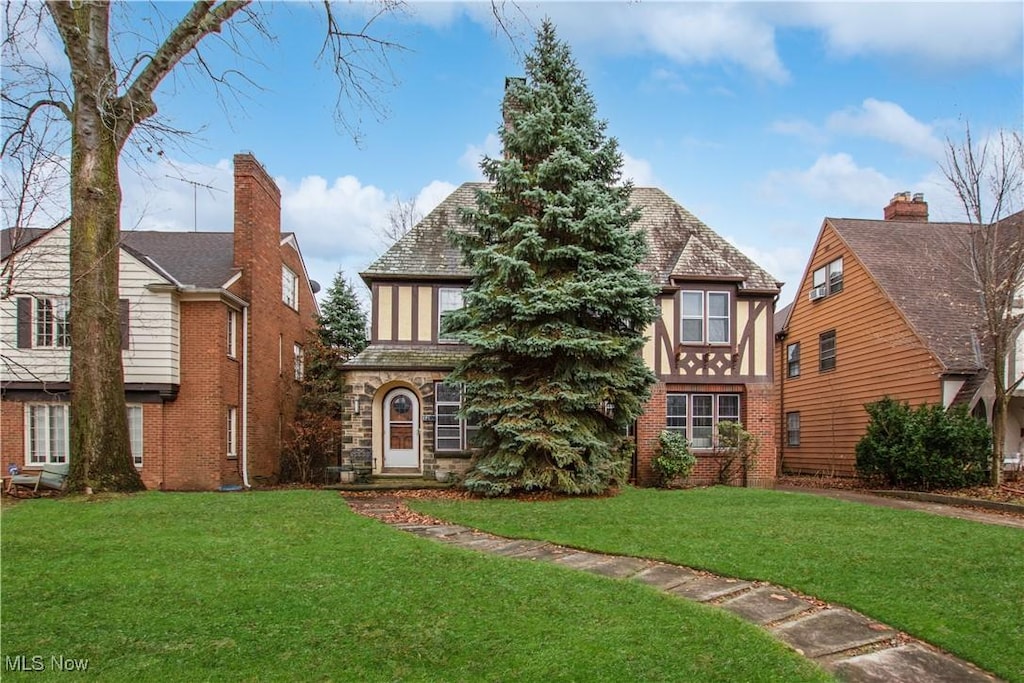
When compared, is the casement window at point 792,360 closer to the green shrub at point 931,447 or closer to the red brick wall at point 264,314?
the green shrub at point 931,447

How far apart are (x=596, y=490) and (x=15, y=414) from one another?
12.8 m

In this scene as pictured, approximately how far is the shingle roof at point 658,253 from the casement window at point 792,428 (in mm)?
7370

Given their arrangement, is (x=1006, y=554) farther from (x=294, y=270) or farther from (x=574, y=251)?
(x=294, y=270)

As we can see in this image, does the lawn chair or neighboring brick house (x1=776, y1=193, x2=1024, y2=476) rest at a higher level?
neighboring brick house (x1=776, y1=193, x2=1024, y2=476)

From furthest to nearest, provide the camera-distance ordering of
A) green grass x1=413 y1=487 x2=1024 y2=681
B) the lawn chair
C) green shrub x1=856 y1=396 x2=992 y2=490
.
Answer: green shrub x1=856 y1=396 x2=992 y2=490 < the lawn chair < green grass x1=413 y1=487 x2=1024 y2=681

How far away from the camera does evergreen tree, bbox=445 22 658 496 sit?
12.0 m

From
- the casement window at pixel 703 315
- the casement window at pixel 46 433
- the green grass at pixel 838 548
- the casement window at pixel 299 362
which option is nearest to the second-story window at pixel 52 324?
the casement window at pixel 46 433

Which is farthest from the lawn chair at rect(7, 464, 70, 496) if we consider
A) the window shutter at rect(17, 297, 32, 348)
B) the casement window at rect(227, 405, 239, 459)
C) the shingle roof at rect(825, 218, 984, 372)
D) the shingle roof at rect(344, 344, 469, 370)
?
the shingle roof at rect(825, 218, 984, 372)

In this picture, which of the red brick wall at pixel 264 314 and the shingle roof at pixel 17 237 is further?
the red brick wall at pixel 264 314

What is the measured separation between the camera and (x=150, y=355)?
14.3 m

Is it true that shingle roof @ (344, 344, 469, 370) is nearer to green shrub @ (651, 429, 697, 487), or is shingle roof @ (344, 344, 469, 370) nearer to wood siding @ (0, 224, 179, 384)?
wood siding @ (0, 224, 179, 384)

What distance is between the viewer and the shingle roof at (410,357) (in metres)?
15.4

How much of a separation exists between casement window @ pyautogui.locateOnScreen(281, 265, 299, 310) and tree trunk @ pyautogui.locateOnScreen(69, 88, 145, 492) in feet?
26.4

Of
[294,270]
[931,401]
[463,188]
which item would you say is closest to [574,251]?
→ [463,188]
